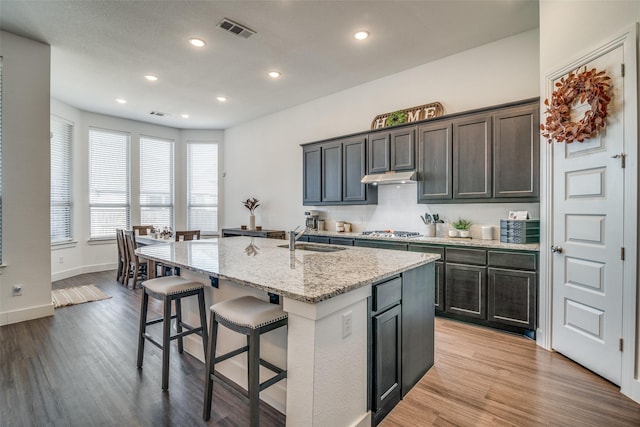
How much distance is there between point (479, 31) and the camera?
3.45m

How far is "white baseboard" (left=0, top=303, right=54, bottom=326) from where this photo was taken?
11.5 ft

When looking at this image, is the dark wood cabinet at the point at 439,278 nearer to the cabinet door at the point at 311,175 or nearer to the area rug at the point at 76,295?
the cabinet door at the point at 311,175

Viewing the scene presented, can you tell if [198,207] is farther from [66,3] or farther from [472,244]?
[472,244]

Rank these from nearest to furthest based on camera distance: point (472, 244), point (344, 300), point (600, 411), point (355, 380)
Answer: point (344, 300) < point (355, 380) < point (600, 411) < point (472, 244)

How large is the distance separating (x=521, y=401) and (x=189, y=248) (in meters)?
2.88

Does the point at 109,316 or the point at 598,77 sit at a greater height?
the point at 598,77

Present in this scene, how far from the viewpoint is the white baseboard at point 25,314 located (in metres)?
3.52

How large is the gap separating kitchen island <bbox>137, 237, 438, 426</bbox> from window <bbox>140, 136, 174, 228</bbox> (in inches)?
207

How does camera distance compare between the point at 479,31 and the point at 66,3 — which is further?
the point at 479,31

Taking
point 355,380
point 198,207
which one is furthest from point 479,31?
point 198,207

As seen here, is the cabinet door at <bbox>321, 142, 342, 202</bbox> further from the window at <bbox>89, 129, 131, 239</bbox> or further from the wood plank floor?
the window at <bbox>89, 129, 131, 239</bbox>

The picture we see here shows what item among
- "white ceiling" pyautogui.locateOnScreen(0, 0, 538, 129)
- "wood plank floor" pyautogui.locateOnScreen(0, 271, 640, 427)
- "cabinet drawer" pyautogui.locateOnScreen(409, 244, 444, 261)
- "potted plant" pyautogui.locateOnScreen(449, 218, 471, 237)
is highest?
"white ceiling" pyautogui.locateOnScreen(0, 0, 538, 129)

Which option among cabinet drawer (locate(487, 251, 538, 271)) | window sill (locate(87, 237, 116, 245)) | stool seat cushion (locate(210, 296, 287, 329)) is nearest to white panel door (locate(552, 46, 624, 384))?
cabinet drawer (locate(487, 251, 538, 271))

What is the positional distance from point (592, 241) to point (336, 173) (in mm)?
3221
